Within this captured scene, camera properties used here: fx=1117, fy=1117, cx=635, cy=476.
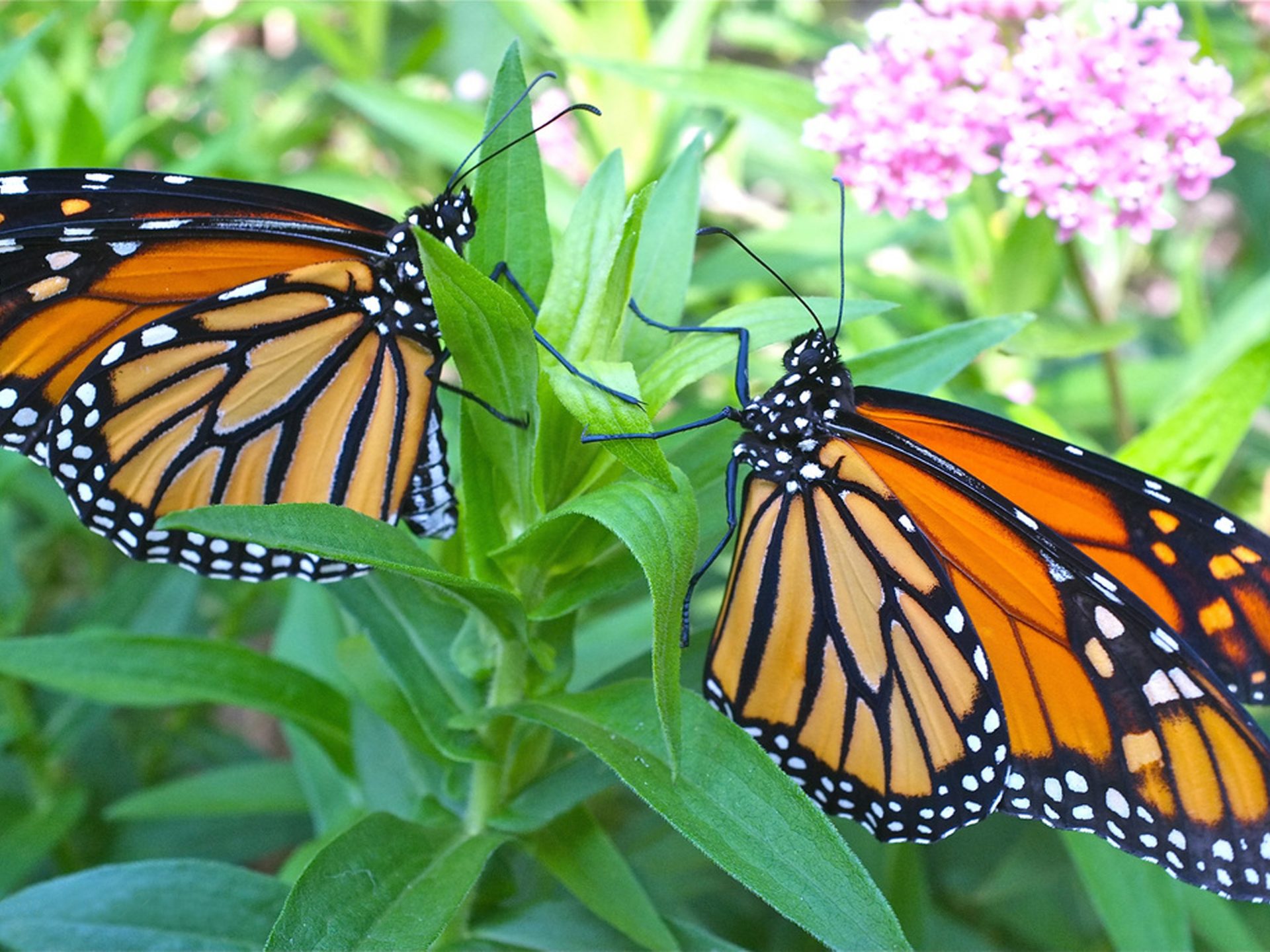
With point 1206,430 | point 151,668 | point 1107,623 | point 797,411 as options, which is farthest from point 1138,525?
point 151,668

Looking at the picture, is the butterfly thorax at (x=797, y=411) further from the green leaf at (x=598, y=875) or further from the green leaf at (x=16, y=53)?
the green leaf at (x=16, y=53)

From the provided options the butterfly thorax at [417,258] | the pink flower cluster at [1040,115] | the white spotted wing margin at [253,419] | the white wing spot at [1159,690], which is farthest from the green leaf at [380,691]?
the pink flower cluster at [1040,115]

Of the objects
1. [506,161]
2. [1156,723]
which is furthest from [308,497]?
[1156,723]

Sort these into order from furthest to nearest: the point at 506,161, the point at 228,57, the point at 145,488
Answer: the point at 228,57
the point at 145,488
the point at 506,161

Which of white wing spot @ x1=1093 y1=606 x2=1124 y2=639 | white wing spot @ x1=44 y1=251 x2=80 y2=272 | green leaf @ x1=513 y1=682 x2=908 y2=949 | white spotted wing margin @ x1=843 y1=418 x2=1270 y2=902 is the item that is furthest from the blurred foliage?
white wing spot @ x1=44 y1=251 x2=80 y2=272

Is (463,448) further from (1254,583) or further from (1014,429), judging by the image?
(1254,583)

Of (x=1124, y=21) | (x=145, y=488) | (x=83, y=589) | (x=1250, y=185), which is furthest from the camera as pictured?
(x=1250, y=185)
